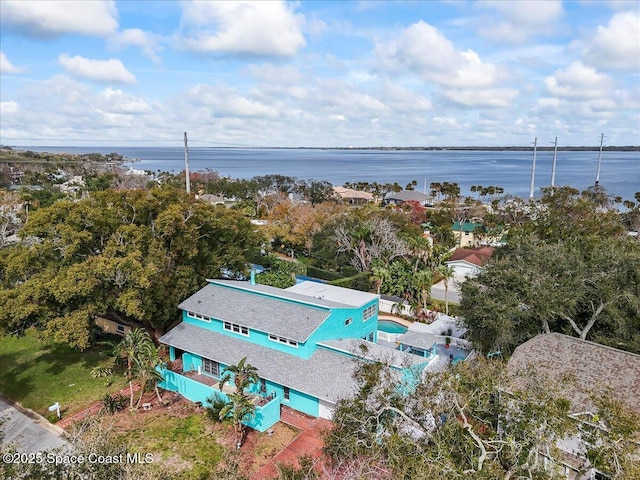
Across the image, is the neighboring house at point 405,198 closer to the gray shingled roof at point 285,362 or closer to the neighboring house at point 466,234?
the neighboring house at point 466,234

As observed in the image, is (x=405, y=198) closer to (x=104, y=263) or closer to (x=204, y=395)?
(x=204, y=395)

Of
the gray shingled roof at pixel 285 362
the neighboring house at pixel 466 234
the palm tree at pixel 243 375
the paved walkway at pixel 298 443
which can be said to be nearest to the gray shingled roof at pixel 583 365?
the gray shingled roof at pixel 285 362

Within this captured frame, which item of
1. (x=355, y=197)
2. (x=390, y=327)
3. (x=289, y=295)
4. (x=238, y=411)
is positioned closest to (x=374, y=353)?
(x=289, y=295)

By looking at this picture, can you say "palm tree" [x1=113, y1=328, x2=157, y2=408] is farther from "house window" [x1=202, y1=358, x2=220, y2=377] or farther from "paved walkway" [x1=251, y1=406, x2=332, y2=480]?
"paved walkway" [x1=251, y1=406, x2=332, y2=480]

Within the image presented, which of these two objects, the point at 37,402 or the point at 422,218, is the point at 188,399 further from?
the point at 422,218

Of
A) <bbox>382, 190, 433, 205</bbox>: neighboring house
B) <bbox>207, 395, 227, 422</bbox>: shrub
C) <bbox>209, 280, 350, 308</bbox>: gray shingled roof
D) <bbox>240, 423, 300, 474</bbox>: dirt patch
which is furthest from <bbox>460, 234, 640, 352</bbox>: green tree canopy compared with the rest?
<bbox>382, 190, 433, 205</bbox>: neighboring house
